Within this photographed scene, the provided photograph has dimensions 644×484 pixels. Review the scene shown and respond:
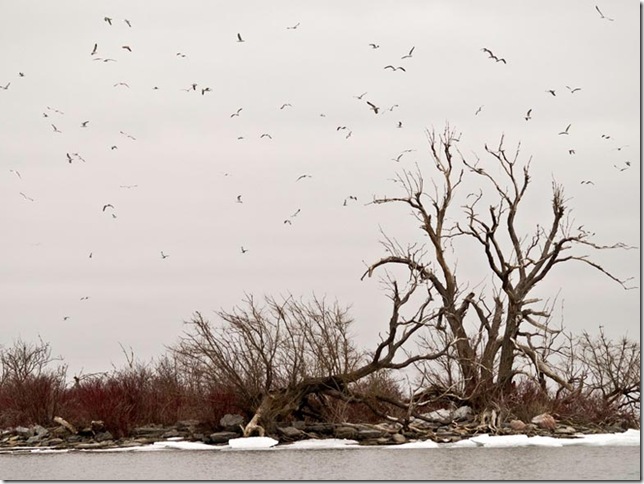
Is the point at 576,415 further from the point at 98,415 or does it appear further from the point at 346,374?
the point at 98,415

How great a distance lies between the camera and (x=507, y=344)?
4269cm

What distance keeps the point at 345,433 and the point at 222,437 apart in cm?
396

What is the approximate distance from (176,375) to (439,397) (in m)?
16.9

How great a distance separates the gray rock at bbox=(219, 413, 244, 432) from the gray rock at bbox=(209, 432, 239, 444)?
0.30 m

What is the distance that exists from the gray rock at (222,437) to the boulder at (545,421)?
9680 millimetres

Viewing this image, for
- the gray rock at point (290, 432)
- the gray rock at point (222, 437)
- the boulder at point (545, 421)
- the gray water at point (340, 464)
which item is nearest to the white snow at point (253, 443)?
the gray water at point (340, 464)

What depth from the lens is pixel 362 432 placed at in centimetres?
3912

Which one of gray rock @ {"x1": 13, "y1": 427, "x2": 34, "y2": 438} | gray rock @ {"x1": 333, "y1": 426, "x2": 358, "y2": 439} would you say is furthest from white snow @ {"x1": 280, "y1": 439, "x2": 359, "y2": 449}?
gray rock @ {"x1": 13, "y1": 427, "x2": 34, "y2": 438}

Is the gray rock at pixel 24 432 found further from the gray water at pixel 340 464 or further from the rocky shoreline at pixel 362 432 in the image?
the gray water at pixel 340 464

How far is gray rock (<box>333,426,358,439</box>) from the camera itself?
39.4 metres

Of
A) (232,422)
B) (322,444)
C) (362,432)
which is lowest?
(322,444)

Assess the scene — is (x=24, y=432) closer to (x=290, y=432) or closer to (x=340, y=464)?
(x=290, y=432)

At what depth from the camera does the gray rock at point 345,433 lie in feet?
129

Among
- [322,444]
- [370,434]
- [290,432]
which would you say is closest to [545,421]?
[370,434]
